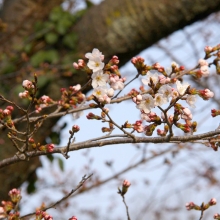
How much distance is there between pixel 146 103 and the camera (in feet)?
4.84

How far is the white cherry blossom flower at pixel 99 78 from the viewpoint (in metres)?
1.50

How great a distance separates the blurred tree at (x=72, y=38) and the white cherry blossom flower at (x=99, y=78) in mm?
1790

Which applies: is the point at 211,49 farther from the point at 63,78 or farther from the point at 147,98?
the point at 63,78

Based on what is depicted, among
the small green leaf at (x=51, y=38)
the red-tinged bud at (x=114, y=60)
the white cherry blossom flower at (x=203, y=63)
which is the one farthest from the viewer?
the small green leaf at (x=51, y=38)

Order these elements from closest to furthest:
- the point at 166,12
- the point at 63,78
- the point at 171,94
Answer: the point at 171,94 → the point at 166,12 → the point at 63,78

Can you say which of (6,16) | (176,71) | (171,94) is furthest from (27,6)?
(171,94)

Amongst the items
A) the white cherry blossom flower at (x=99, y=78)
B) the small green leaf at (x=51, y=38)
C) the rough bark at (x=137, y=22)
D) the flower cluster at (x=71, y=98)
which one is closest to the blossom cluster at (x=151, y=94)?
the white cherry blossom flower at (x=99, y=78)

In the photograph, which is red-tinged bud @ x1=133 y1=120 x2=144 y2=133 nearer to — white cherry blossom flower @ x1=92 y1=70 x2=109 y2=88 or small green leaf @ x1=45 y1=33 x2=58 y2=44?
white cherry blossom flower @ x1=92 y1=70 x2=109 y2=88

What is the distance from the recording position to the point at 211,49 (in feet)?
5.81

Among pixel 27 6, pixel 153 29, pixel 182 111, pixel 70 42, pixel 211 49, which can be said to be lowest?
pixel 182 111

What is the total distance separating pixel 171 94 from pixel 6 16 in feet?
10.5

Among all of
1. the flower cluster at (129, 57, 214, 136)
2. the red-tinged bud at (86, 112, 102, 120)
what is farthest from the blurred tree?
the flower cluster at (129, 57, 214, 136)

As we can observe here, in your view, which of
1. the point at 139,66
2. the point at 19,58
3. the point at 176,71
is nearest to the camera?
the point at 139,66

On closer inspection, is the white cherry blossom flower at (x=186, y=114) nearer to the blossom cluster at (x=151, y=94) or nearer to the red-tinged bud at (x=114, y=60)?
the blossom cluster at (x=151, y=94)
